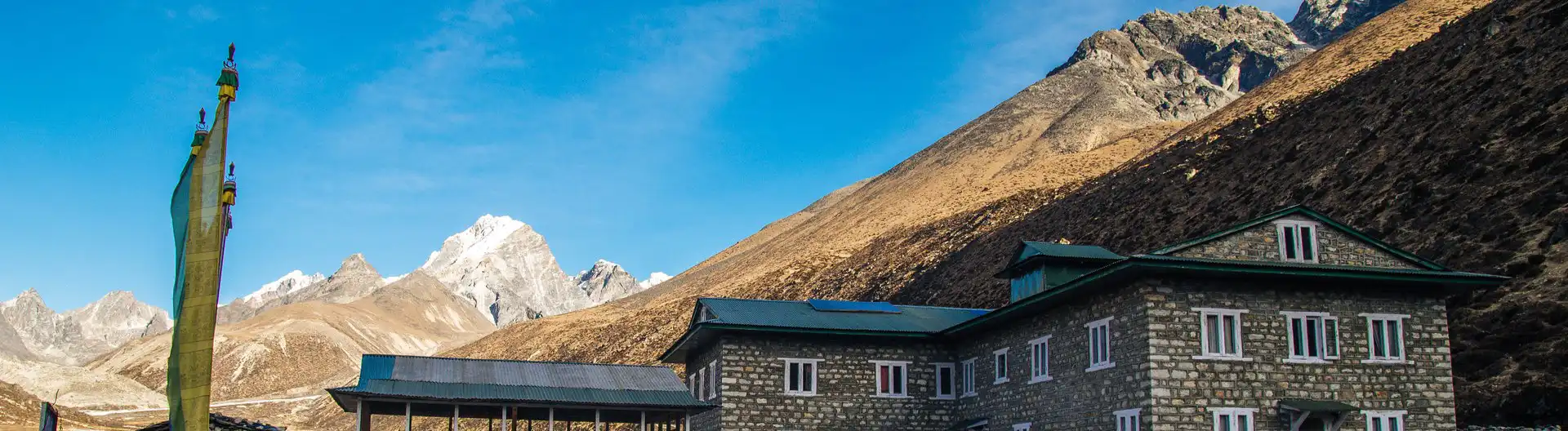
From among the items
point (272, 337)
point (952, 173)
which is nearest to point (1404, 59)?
point (952, 173)

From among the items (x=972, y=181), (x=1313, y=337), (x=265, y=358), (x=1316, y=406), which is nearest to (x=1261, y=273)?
(x=1313, y=337)

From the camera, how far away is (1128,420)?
86.6 feet

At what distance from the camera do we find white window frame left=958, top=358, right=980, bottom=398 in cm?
3594

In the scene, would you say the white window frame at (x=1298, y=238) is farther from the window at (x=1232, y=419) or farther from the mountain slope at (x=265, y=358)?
the mountain slope at (x=265, y=358)

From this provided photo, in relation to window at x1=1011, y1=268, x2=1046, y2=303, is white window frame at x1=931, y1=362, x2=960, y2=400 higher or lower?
lower

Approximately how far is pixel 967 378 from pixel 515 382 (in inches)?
527

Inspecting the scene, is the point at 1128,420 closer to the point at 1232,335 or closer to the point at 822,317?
the point at 1232,335

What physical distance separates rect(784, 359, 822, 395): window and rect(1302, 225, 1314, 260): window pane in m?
14.2

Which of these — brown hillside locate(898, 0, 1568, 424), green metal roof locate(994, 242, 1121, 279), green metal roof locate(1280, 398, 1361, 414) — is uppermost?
brown hillside locate(898, 0, 1568, 424)

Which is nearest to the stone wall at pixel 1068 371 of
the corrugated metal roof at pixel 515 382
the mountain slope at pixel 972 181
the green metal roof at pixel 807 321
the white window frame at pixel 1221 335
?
the white window frame at pixel 1221 335

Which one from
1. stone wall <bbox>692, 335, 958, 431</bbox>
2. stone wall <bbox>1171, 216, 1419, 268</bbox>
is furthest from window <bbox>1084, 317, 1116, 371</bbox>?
stone wall <bbox>692, 335, 958, 431</bbox>

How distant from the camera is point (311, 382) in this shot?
141 metres

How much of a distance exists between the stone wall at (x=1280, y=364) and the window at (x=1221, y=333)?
139mm

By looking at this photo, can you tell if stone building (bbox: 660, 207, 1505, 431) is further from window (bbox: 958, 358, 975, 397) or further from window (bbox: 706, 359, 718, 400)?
window (bbox: 706, 359, 718, 400)
